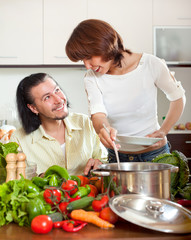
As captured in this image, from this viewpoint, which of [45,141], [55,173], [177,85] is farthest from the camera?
[45,141]

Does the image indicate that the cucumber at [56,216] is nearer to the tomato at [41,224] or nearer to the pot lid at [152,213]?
the tomato at [41,224]

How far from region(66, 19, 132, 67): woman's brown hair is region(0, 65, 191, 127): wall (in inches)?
96.5

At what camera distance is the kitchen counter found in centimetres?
84

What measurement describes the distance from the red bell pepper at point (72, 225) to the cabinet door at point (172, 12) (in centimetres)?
339

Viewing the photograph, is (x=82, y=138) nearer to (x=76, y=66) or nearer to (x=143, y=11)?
(x=76, y=66)

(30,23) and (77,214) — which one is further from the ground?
(30,23)

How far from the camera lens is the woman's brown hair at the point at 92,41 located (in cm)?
163

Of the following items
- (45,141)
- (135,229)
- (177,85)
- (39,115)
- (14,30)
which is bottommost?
(135,229)

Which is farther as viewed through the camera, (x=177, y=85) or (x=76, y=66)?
(x=76, y=66)

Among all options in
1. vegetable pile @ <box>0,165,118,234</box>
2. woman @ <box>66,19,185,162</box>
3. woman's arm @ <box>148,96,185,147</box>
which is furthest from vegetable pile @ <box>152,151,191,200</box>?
woman's arm @ <box>148,96,185,147</box>

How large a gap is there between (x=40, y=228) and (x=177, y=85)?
123 cm

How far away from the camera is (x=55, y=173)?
1.28 m

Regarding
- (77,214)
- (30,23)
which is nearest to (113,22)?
(30,23)

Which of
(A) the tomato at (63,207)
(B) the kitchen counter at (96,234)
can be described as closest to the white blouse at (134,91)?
(A) the tomato at (63,207)
